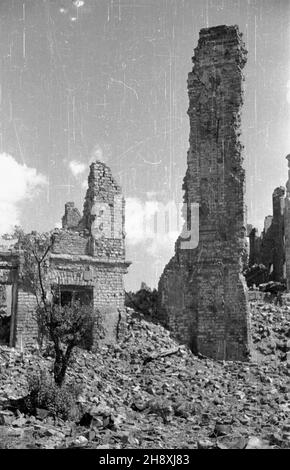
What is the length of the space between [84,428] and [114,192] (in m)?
7.91

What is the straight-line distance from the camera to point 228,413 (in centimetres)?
1095

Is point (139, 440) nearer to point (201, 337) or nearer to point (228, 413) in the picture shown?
point (228, 413)

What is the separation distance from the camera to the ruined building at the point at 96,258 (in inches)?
566

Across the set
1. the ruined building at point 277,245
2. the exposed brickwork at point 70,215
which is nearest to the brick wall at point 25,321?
the exposed brickwork at point 70,215

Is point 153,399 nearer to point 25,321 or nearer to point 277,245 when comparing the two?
point 25,321

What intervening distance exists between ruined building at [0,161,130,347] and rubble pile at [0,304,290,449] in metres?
1.12

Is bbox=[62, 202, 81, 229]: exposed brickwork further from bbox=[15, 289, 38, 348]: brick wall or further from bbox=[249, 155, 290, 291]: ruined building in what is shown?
bbox=[249, 155, 290, 291]: ruined building

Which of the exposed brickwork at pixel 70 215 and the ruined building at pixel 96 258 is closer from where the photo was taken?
the ruined building at pixel 96 258

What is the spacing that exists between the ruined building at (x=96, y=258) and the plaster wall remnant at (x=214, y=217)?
81.1 inches

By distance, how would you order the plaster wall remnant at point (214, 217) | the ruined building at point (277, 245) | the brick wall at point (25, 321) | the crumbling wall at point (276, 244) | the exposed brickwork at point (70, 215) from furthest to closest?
the crumbling wall at point (276, 244) → the ruined building at point (277, 245) → the exposed brickwork at point (70, 215) → the plaster wall remnant at point (214, 217) → the brick wall at point (25, 321)

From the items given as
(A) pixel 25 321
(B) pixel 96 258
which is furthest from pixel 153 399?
(B) pixel 96 258

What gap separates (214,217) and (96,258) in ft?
13.0

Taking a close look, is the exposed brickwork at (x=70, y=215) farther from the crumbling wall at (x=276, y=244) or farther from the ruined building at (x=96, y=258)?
the crumbling wall at (x=276, y=244)
